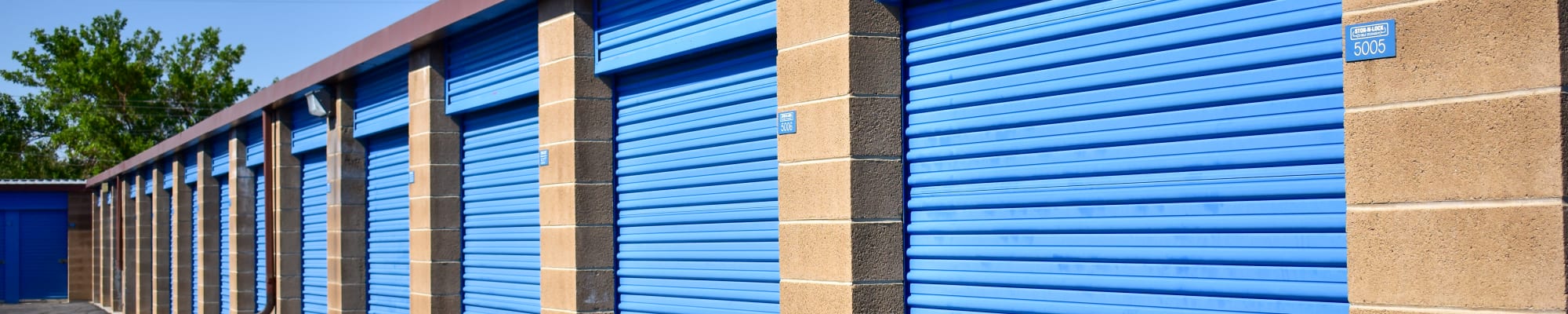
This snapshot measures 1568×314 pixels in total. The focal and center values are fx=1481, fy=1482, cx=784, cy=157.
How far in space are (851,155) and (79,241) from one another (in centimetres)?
3906

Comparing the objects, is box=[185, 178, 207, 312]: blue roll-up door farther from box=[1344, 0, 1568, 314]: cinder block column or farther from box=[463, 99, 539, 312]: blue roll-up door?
box=[1344, 0, 1568, 314]: cinder block column

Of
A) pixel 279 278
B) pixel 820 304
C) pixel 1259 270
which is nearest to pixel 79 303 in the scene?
pixel 279 278

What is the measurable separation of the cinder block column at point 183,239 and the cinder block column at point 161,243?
141cm

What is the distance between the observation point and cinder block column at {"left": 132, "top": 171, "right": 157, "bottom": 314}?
31.0 m

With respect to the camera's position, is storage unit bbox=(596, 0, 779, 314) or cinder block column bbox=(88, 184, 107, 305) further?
cinder block column bbox=(88, 184, 107, 305)

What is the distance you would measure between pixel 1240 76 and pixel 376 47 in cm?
1057

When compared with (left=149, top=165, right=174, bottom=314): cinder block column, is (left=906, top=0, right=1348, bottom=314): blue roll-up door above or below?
above

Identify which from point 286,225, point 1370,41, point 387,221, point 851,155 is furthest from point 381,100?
point 1370,41

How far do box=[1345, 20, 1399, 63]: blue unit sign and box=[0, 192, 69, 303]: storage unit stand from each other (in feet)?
135

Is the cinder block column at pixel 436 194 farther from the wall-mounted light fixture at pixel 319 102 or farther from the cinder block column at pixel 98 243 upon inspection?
the cinder block column at pixel 98 243

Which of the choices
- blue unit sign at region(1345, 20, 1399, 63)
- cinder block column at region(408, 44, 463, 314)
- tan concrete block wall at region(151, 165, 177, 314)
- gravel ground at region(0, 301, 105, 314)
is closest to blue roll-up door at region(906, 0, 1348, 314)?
blue unit sign at region(1345, 20, 1399, 63)

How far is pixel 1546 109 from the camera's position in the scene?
15.6 ft

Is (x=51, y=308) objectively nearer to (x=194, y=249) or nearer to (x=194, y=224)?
(x=194, y=249)

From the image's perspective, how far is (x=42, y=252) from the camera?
41062 millimetres
